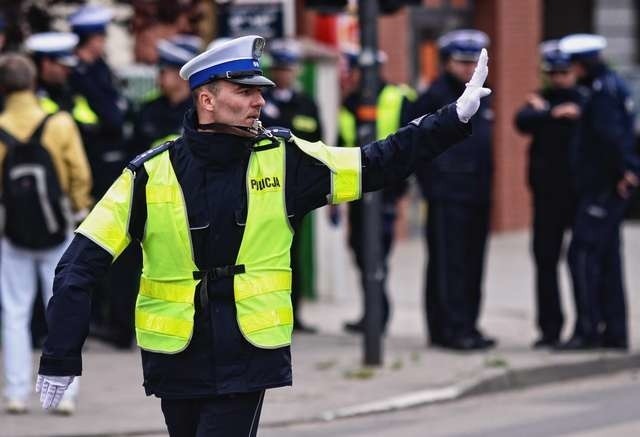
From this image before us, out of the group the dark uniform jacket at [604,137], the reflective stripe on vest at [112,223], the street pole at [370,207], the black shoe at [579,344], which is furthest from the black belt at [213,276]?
the black shoe at [579,344]

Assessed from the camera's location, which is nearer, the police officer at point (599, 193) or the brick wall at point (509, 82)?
the police officer at point (599, 193)

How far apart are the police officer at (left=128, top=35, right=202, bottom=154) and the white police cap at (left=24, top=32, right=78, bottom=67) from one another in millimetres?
604

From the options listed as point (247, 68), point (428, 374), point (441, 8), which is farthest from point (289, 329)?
point (441, 8)

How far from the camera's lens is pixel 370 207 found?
10.7m

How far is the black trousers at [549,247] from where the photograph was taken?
11797 millimetres

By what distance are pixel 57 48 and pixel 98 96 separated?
1.41ft

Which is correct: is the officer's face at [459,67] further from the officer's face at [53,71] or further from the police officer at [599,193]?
the officer's face at [53,71]

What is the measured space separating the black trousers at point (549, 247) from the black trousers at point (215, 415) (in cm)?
674

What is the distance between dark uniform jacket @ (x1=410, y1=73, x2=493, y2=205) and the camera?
457 inches

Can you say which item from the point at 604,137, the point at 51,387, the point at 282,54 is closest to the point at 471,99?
the point at 51,387

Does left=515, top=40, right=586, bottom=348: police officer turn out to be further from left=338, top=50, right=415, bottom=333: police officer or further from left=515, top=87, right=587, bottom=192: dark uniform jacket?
left=338, top=50, right=415, bottom=333: police officer

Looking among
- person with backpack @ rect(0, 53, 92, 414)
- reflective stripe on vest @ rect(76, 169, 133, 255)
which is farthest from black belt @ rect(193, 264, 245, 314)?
person with backpack @ rect(0, 53, 92, 414)

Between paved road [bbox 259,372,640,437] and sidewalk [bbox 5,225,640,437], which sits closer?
paved road [bbox 259,372,640,437]

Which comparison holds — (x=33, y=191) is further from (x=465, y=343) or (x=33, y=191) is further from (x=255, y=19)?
(x=255, y=19)
